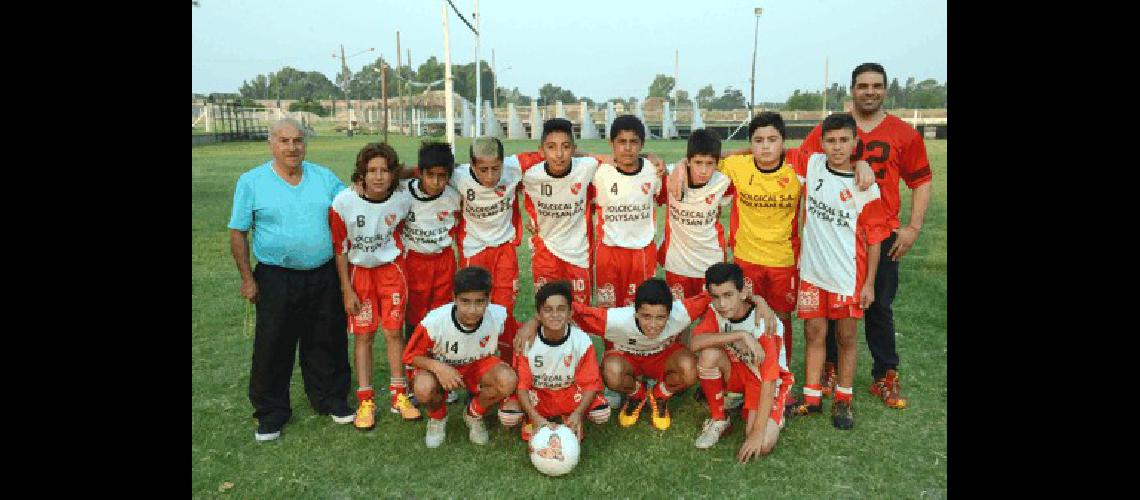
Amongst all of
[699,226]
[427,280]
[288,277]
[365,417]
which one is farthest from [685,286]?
[288,277]

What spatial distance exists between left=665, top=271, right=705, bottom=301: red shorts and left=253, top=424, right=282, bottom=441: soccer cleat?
2.59 metres

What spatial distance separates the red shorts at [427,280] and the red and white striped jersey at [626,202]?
108 centimetres

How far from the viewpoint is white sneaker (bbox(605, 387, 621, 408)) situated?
176 inches

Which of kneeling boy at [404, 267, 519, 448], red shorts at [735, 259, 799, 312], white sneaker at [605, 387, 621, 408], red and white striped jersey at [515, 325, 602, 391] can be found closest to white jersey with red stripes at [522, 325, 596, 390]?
red and white striped jersey at [515, 325, 602, 391]

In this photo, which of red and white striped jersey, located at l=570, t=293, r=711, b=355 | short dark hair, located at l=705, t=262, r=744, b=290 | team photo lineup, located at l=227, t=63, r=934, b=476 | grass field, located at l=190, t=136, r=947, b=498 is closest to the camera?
grass field, located at l=190, t=136, r=947, b=498

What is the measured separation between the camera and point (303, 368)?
4.44 metres

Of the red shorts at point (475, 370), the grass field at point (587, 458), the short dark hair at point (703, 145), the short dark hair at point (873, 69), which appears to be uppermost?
the short dark hair at point (873, 69)

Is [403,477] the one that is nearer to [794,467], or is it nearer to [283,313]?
[283,313]

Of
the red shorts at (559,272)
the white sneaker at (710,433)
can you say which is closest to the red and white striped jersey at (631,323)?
the red shorts at (559,272)

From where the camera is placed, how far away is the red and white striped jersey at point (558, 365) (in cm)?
402

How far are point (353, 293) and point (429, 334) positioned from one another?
0.57 metres

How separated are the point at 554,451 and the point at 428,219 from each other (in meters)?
1.73

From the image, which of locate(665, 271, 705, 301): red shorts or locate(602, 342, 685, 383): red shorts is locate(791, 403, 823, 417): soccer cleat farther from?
locate(665, 271, 705, 301): red shorts

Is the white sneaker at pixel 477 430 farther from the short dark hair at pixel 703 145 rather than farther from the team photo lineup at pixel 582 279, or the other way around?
the short dark hair at pixel 703 145
